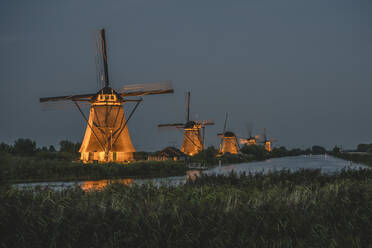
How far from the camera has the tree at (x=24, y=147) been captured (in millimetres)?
50531

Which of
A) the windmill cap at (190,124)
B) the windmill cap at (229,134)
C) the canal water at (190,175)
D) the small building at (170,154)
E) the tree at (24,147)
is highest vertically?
the windmill cap at (190,124)

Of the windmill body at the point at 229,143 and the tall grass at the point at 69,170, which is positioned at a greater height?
the windmill body at the point at 229,143

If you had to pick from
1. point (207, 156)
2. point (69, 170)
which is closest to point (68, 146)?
point (207, 156)

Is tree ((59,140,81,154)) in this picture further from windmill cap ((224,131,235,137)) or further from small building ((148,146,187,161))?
windmill cap ((224,131,235,137))

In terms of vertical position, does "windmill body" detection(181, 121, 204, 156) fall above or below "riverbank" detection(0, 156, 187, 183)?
above

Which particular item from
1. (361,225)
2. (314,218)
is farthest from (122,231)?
(361,225)

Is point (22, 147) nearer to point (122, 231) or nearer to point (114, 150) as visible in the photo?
point (114, 150)

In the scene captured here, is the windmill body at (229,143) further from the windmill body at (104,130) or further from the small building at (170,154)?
the windmill body at (104,130)

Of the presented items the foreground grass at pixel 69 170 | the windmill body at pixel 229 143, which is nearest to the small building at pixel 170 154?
the foreground grass at pixel 69 170

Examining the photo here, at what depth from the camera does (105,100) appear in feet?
117

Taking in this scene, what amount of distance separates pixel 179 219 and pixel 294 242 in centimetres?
196

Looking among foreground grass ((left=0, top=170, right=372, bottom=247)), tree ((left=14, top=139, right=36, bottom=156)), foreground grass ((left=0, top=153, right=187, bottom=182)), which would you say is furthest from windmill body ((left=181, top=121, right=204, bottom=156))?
foreground grass ((left=0, top=170, right=372, bottom=247))

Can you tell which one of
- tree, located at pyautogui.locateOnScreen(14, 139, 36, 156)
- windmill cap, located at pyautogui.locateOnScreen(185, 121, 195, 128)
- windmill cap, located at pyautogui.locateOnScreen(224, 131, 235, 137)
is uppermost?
windmill cap, located at pyautogui.locateOnScreen(185, 121, 195, 128)

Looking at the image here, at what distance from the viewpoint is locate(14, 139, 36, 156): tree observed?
50.5 metres
